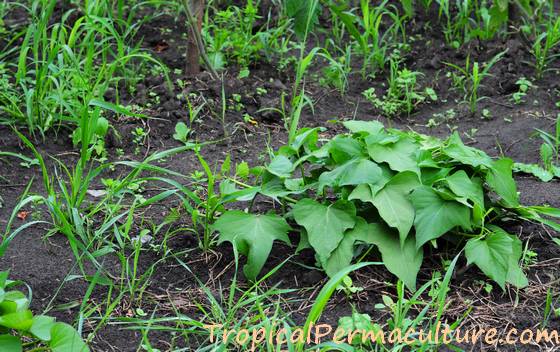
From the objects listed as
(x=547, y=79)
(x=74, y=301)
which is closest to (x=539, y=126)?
(x=547, y=79)

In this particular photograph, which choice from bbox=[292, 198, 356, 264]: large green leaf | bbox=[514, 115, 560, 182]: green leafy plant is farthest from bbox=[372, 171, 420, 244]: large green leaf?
bbox=[514, 115, 560, 182]: green leafy plant

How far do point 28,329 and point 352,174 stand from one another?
3.84ft

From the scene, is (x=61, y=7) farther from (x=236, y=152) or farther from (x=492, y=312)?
(x=492, y=312)

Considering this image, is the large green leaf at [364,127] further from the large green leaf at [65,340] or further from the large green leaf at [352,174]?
the large green leaf at [65,340]

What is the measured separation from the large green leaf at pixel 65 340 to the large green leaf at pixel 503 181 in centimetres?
148

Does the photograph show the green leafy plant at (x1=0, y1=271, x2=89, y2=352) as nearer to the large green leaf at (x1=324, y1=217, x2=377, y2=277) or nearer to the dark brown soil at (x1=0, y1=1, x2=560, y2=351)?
the dark brown soil at (x1=0, y1=1, x2=560, y2=351)

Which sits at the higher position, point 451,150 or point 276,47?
point 451,150

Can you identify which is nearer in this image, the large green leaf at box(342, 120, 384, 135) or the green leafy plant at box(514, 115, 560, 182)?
the large green leaf at box(342, 120, 384, 135)

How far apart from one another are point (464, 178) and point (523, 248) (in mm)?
399

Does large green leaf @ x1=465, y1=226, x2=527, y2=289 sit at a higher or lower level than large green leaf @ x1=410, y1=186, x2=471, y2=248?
lower

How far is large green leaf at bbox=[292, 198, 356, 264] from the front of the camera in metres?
2.64

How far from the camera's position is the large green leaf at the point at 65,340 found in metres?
2.20

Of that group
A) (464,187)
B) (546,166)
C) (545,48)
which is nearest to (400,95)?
(545,48)

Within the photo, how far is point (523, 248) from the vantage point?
288cm
